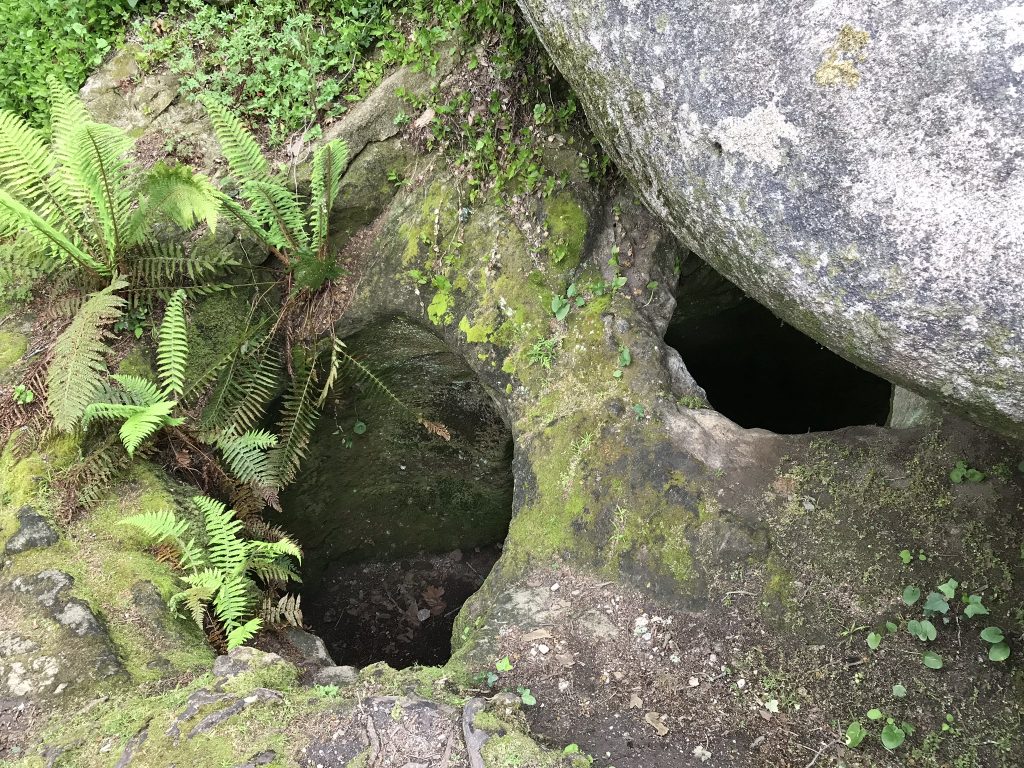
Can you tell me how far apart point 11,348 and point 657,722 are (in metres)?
4.73

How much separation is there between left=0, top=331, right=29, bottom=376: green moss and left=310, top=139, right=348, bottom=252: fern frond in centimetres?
208

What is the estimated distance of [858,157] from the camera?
260 centimetres

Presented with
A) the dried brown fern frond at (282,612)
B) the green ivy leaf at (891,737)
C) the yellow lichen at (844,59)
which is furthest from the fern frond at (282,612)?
the yellow lichen at (844,59)

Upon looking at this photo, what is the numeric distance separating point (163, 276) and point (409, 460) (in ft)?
8.61

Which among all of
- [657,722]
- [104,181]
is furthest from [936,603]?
[104,181]

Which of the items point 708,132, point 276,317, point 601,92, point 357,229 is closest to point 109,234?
point 276,317

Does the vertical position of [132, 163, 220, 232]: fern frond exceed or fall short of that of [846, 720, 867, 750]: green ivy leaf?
it exceeds it

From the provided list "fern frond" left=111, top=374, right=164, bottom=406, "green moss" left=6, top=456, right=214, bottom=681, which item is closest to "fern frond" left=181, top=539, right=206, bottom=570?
"green moss" left=6, top=456, right=214, bottom=681

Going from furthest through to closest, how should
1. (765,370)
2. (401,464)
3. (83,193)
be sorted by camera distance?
(765,370) < (401,464) < (83,193)

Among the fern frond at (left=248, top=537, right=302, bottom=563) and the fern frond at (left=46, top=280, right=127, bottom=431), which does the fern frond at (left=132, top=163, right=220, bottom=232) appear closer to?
the fern frond at (left=46, top=280, right=127, bottom=431)

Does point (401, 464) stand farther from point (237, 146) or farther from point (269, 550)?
point (237, 146)

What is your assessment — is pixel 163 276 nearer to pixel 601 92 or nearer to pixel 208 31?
pixel 208 31

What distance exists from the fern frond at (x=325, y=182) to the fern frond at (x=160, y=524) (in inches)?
82.7

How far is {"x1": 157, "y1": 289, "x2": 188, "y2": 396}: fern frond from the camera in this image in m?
4.56
